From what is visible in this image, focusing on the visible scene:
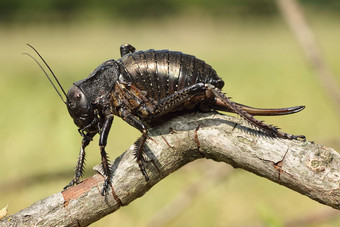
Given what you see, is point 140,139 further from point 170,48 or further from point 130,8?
point 130,8

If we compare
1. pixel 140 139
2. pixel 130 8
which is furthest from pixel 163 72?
pixel 130 8

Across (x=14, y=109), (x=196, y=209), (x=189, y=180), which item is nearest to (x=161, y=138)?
(x=196, y=209)

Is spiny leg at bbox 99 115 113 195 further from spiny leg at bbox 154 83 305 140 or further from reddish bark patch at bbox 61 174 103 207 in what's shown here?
spiny leg at bbox 154 83 305 140

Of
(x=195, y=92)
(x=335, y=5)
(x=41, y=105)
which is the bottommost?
(x=195, y=92)

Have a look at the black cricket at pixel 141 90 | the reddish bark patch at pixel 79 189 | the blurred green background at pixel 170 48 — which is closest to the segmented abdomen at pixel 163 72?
the black cricket at pixel 141 90

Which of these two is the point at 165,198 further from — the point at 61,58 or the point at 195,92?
the point at 61,58

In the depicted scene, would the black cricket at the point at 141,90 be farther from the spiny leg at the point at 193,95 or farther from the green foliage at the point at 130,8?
the green foliage at the point at 130,8
